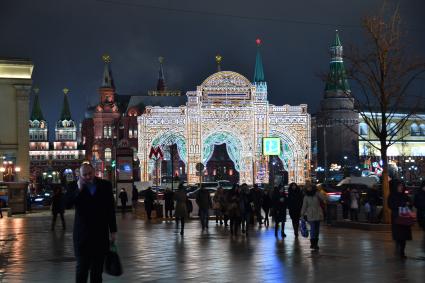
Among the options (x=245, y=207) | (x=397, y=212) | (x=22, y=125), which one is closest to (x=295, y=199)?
(x=245, y=207)

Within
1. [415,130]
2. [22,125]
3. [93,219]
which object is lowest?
[93,219]

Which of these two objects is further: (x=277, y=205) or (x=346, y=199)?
(x=346, y=199)

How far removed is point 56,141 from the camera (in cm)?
18825

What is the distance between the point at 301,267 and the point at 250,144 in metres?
67.5

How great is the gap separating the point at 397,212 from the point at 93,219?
8.71 metres

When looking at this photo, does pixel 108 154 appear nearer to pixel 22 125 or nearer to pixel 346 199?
pixel 22 125

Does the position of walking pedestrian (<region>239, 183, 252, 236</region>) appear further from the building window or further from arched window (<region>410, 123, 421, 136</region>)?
arched window (<region>410, 123, 421, 136</region>)

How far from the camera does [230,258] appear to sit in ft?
54.4

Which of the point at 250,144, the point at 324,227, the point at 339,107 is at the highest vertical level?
the point at 339,107

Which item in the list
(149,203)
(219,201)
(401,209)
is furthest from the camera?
(149,203)

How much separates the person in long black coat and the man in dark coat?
845 centimetres

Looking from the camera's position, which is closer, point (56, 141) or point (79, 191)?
point (79, 191)

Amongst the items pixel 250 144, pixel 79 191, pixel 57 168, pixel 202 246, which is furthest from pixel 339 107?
pixel 79 191

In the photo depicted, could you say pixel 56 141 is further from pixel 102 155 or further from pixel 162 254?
pixel 162 254
